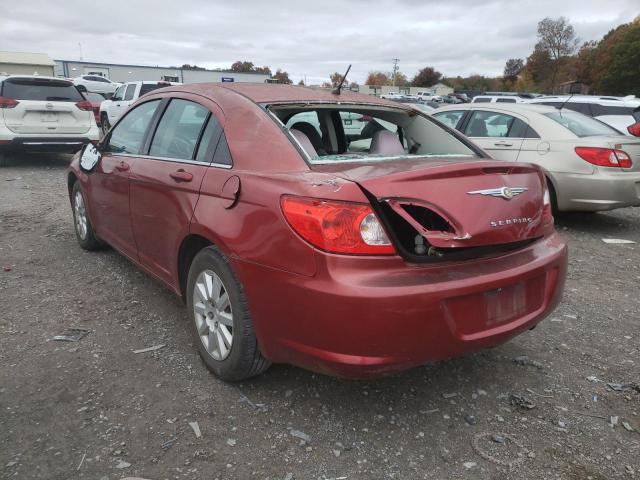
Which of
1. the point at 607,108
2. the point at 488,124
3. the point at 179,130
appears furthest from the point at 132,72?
the point at 179,130

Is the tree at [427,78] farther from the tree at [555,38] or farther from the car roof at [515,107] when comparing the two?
the car roof at [515,107]

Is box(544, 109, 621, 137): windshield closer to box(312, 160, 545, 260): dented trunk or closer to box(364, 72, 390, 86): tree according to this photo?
box(312, 160, 545, 260): dented trunk

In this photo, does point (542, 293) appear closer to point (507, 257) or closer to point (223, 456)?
point (507, 257)

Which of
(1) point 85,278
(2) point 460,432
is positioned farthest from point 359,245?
(1) point 85,278

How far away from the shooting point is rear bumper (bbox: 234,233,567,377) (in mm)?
2100

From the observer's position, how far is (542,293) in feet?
8.68

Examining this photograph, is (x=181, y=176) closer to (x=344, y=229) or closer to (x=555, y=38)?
(x=344, y=229)

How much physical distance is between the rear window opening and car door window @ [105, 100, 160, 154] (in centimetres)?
224

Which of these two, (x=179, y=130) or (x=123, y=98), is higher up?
(x=123, y=98)

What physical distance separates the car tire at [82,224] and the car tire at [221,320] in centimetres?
229

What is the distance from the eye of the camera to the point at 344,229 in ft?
7.04

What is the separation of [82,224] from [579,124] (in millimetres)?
5890

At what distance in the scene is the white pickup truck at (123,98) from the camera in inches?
606

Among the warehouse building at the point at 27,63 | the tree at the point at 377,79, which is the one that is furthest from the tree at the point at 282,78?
the tree at the point at 377,79
